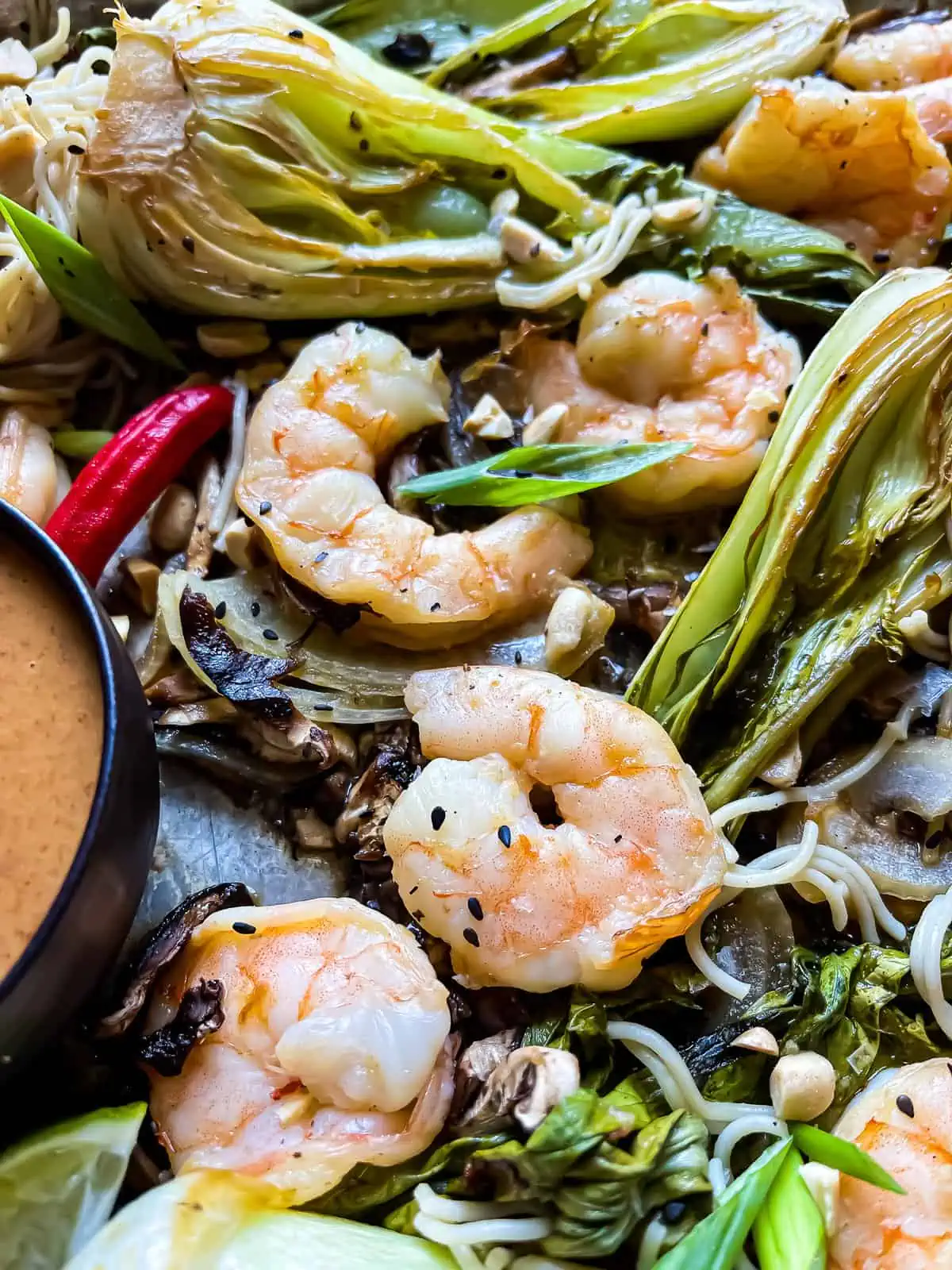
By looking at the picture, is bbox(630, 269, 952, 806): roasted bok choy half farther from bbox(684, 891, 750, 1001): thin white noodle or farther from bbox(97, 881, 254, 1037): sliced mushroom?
bbox(97, 881, 254, 1037): sliced mushroom

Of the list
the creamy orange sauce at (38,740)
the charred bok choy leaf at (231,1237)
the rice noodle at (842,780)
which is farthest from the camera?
the rice noodle at (842,780)

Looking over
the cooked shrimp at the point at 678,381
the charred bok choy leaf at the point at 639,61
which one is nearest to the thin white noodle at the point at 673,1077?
the cooked shrimp at the point at 678,381

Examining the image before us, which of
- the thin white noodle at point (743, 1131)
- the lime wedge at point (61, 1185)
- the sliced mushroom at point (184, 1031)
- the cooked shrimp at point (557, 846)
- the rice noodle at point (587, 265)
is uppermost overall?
the rice noodle at point (587, 265)

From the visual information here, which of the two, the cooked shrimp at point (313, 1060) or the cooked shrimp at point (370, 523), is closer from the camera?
the cooked shrimp at point (313, 1060)

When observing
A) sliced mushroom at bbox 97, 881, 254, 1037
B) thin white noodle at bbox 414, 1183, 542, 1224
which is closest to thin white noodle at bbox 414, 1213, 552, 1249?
thin white noodle at bbox 414, 1183, 542, 1224

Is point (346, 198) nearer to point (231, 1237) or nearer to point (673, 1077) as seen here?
point (673, 1077)

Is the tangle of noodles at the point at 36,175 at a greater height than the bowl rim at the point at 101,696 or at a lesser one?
greater

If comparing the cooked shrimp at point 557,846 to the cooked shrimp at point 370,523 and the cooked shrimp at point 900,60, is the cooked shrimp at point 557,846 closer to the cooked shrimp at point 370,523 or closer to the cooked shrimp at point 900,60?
the cooked shrimp at point 370,523

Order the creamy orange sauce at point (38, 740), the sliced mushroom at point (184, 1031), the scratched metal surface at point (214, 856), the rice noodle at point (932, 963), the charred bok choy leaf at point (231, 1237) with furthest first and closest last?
the scratched metal surface at point (214, 856) < the rice noodle at point (932, 963) < the sliced mushroom at point (184, 1031) < the creamy orange sauce at point (38, 740) < the charred bok choy leaf at point (231, 1237)
